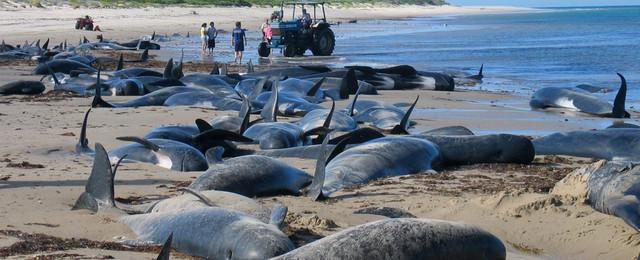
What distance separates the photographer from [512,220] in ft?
18.4

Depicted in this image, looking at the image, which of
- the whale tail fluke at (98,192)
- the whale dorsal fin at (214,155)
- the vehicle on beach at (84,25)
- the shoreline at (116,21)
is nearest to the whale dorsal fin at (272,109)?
the whale dorsal fin at (214,155)

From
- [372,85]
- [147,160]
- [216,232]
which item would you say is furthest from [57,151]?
[372,85]

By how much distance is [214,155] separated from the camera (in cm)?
709

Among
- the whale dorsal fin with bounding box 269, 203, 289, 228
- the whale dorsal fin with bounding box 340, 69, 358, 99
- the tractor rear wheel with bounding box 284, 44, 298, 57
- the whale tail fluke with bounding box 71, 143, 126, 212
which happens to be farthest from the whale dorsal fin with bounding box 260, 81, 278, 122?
the tractor rear wheel with bounding box 284, 44, 298, 57

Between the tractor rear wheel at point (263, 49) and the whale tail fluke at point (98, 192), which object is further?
the tractor rear wheel at point (263, 49)

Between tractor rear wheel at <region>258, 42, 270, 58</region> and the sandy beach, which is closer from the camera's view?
the sandy beach

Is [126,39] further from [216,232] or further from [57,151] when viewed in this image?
[216,232]

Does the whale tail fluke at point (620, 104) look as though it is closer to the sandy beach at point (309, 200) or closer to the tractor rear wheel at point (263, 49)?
the sandy beach at point (309, 200)

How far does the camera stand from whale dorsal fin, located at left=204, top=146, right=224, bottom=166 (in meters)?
7.01

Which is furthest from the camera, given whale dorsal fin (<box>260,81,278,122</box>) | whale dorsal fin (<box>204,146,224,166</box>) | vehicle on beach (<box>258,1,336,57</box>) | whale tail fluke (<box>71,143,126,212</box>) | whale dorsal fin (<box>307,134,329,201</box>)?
vehicle on beach (<box>258,1,336,57</box>)

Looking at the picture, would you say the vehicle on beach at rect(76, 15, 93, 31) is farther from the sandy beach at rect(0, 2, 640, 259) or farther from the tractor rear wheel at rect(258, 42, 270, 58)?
the sandy beach at rect(0, 2, 640, 259)

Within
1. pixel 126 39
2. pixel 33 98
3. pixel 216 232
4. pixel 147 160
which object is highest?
pixel 216 232

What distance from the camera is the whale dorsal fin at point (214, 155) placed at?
276 inches

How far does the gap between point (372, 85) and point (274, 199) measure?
31.6ft
